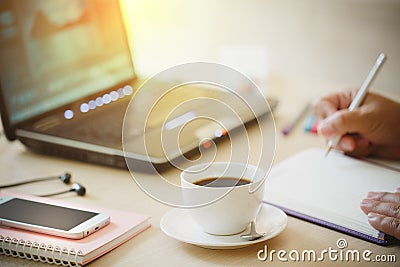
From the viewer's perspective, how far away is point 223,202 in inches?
28.4

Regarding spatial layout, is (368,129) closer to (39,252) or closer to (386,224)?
(386,224)

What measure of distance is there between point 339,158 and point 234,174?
0.33m

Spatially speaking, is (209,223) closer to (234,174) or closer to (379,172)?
(234,174)

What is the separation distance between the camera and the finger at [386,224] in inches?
29.6

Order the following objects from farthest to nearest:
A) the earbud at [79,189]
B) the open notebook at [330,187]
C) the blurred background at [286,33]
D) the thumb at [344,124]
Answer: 1. the blurred background at [286,33]
2. the thumb at [344,124]
3. the earbud at [79,189]
4. the open notebook at [330,187]

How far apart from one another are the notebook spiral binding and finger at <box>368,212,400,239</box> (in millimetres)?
387

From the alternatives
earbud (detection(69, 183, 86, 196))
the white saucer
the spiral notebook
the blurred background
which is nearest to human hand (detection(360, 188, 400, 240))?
the white saucer

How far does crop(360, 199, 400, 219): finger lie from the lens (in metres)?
0.78

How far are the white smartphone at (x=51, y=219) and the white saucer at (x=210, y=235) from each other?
0.30ft

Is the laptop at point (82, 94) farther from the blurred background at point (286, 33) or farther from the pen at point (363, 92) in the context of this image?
the blurred background at point (286, 33)

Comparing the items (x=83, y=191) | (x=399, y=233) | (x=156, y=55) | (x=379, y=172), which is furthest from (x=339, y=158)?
(x=156, y=55)

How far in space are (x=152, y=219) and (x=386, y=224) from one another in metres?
0.32

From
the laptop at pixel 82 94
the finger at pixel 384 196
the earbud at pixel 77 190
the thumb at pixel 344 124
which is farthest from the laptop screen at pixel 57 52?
the finger at pixel 384 196

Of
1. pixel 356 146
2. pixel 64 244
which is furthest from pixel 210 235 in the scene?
pixel 356 146
